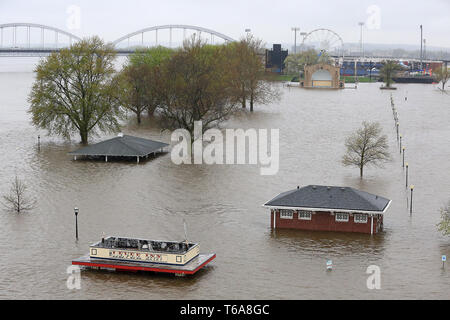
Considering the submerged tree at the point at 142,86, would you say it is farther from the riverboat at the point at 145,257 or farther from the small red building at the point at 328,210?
the riverboat at the point at 145,257

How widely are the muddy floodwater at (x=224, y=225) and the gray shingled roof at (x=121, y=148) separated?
1.23 meters

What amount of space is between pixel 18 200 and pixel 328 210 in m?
20.7

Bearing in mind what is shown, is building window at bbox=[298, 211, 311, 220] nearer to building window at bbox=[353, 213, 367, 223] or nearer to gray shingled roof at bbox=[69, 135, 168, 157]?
building window at bbox=[353, 213, 367, 223]

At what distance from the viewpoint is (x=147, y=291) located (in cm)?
3347

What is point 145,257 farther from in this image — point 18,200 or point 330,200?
point 18,200

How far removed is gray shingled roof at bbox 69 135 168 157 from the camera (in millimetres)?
65312

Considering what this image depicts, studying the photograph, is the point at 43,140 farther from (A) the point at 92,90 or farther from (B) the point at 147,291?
(B) the point at 147,291

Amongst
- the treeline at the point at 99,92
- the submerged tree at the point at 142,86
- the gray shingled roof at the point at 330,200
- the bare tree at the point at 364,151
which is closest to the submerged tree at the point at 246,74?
the submerged tree at the point at 142,86

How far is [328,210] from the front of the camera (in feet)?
138

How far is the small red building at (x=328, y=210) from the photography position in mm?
41906

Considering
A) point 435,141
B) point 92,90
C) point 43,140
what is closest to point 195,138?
point 92,90

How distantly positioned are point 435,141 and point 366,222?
41.7m

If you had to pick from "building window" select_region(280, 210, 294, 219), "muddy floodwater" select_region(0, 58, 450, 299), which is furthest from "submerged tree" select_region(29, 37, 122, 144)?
"building window" select_region(280, 210, 294, 219)
